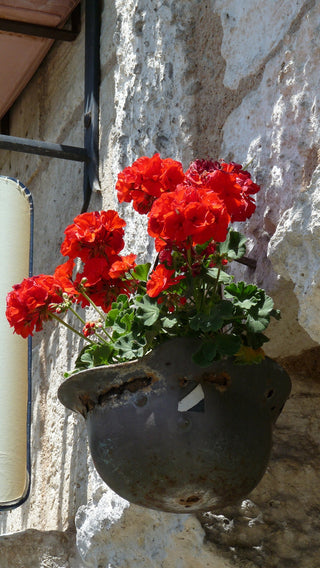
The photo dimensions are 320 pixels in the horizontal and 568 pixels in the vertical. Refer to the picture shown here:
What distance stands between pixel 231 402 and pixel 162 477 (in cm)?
18

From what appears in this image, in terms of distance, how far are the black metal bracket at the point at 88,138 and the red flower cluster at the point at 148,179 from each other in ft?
3.11

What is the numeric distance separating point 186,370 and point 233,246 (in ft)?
0.82

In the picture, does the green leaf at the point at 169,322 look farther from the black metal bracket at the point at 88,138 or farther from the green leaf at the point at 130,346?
the black metal bracket at the point at 88,138

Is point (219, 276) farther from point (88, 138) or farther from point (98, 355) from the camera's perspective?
point (88, 138)

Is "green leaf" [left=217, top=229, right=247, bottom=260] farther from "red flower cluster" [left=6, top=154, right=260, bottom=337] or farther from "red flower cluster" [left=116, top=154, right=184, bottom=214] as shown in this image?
"red flower cluster" [left=116, top=154, right=184, bottom=214]

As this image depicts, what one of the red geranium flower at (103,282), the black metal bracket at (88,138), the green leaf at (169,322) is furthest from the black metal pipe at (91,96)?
the green leaf at (169,322)

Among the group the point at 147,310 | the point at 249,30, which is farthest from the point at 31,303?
the point at 249,30

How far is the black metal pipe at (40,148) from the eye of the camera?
2590mm

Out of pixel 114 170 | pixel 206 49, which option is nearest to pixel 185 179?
pixel 206 49

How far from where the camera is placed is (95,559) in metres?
2.15

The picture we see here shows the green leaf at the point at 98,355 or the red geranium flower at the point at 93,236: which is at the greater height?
the red geranium flower at the point at 93,236

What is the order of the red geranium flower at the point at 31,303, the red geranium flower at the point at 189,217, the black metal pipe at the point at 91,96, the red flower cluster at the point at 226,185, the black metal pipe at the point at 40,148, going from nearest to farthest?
the red geranium flower at the point at 189,217 < the red flower cluster at the point at 226,185 < the red geranium flower at the point at 31,303 < the black metal pipe at the point at 40,148 < the black metal pipe at the point at 91,96

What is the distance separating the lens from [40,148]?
2.63 metres

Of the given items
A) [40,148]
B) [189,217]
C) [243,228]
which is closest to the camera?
[189,217]
